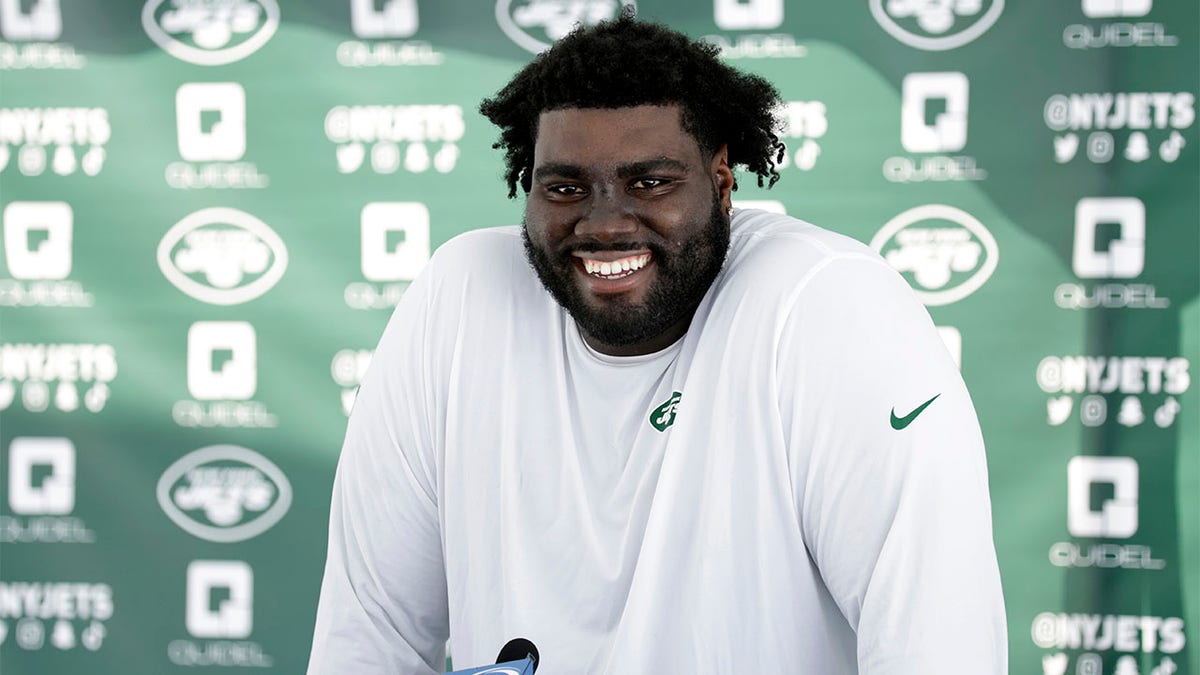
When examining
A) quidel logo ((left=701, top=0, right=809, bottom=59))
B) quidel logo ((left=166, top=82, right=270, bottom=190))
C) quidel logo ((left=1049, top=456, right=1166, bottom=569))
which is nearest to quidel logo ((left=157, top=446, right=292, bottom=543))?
quidel logo ((left=166, top=82, right=270, bottom=190))

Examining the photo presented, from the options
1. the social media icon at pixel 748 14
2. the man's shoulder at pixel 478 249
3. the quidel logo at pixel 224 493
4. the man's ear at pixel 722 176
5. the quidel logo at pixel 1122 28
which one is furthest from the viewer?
the quidel logo at pixel 224 493

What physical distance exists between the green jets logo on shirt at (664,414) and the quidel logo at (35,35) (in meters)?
2.08

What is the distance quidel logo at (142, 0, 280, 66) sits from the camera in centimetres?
295

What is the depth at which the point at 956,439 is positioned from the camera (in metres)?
1.38

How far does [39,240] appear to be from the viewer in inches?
119

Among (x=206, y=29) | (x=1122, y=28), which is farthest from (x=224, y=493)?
(x=1122, y=28)

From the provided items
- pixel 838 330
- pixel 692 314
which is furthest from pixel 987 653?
pixel 692 314

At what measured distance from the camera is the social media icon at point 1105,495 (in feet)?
8.96

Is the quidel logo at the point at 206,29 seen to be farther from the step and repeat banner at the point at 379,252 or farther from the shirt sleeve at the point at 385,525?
the shirt sleeve at the point at 385,525

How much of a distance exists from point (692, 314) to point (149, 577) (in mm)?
1967

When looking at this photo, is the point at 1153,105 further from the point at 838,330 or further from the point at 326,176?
the point at 326,176

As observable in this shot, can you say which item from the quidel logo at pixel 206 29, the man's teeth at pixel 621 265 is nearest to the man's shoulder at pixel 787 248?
the man's teeth at pixel 621 265

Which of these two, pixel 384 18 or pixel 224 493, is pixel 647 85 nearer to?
pixel 384 18

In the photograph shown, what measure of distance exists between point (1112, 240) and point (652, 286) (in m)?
1.56
